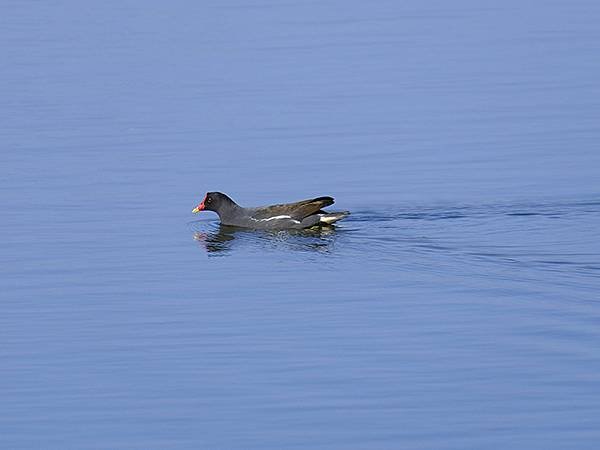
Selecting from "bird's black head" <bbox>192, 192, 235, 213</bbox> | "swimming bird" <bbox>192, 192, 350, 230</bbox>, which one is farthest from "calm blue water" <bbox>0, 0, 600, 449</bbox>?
"bird's black head" <bbox>192, 192, 235, 213</bbox>

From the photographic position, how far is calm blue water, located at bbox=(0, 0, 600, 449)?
12.3m

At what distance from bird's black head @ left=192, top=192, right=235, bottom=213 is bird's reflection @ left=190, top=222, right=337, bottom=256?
30 centimetres

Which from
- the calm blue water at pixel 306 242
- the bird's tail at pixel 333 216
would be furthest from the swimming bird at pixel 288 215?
the calm blue water at pixel 306 242

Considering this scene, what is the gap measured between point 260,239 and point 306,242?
→ 75 cm

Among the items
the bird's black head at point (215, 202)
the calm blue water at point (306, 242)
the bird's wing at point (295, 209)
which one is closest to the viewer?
the calm blue water at point (306, 242)

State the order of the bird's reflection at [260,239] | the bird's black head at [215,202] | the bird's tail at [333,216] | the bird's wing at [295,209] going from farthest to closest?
the bird's black head at [215,202] < the bird's wing at [295,209] < the bird's tail at [333,216] < the bird's reflection at [260,239]

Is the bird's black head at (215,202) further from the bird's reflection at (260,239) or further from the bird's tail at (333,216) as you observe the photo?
the bird's tail at (333,216)

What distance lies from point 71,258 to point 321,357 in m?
5.54

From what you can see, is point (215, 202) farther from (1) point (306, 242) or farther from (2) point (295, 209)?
(1) point (306, 242)

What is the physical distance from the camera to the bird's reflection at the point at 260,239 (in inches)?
752

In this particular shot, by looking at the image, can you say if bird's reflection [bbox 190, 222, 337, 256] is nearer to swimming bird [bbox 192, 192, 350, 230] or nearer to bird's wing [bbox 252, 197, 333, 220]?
swimming bird [bbox 192, 192, 350, 230]

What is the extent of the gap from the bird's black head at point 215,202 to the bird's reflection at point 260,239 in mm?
298

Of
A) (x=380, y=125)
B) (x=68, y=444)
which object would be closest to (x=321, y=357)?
(x=68, y=444)

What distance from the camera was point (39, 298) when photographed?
16438 millimetres
